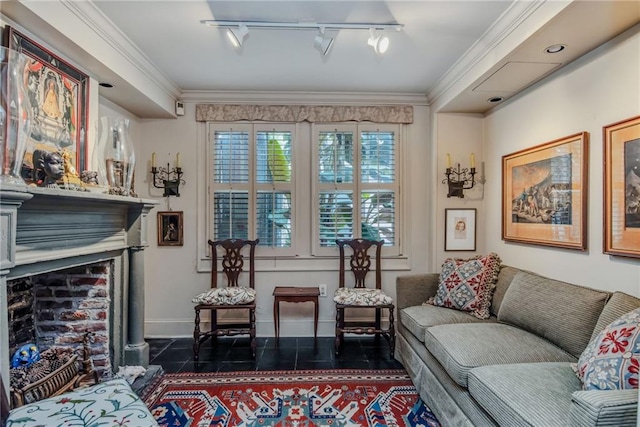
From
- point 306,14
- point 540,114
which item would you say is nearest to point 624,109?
point 540,114

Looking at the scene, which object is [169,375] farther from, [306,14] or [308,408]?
[306,14]

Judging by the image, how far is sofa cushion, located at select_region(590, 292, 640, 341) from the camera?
5.20 feet

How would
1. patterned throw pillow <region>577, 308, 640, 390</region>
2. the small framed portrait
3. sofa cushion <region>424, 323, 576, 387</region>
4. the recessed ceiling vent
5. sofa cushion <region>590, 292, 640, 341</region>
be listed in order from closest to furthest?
patterned throw pillow <region>577, 308, 640, 390</region>
sofa cushion <region>590, 292, 640, 341</region>
sofa cushion <region>424, 323, 576, 387</region>
the recessed ceiling vent
the small framed portrait

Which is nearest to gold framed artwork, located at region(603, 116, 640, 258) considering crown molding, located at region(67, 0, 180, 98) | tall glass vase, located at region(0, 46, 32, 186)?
tall glass vase, located at region(0, 46, 32, 186)

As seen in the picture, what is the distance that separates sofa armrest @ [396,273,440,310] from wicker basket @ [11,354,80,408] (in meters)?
2.36

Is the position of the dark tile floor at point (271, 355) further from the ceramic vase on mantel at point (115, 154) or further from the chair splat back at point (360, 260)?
the ceramic vase on mantel at point (115, 154)

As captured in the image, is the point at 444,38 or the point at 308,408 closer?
the point at 308,408

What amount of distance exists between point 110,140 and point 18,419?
169 centimetres

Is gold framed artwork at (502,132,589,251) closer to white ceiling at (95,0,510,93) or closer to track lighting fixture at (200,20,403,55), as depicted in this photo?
white ceiling at (95,0,510,93)

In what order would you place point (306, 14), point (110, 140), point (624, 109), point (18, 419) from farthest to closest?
1. point (110, 140)
2. point (306, 14)
3. point (624, 109)
4. point (18, 419)

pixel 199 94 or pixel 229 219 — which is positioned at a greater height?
pixel 199 94

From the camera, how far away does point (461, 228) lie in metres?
3.36

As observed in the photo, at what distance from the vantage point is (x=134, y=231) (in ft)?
8.43

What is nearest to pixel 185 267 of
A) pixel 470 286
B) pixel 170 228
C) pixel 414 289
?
pixel 170 228
